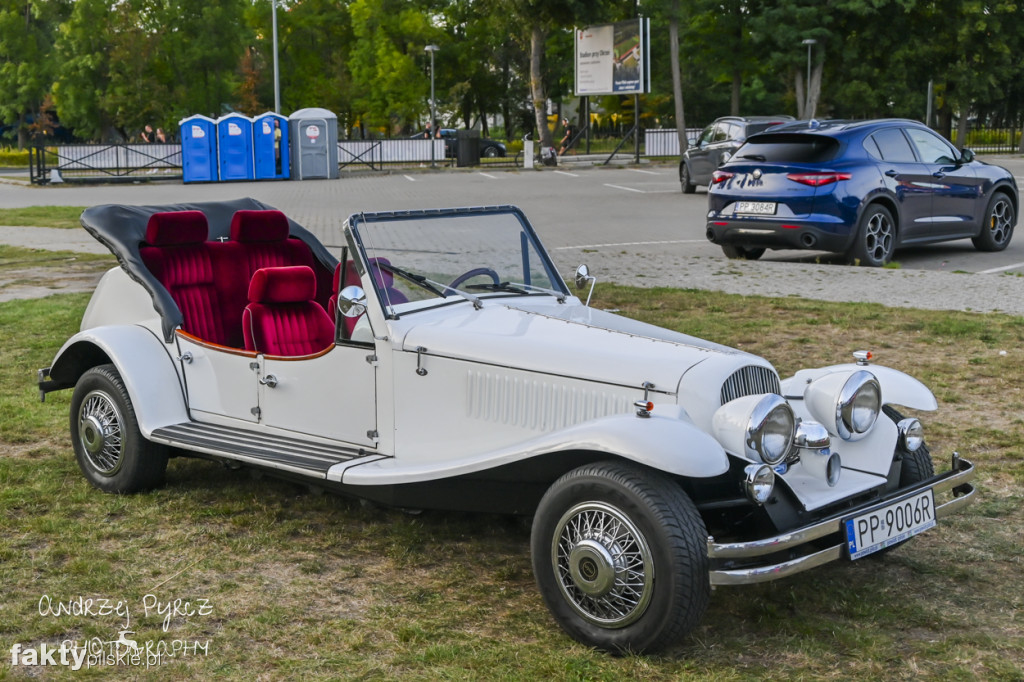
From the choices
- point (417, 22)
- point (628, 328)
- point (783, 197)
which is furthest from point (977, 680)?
point (417, 22)

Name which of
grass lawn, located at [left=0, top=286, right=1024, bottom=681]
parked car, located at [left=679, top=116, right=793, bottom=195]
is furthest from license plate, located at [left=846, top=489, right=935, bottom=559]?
parked car, located at [left=679, top=116, right=793, bottom=195]

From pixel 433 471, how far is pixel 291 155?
3228 cm

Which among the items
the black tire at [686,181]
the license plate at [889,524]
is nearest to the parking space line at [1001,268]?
the license plate at [889,524]

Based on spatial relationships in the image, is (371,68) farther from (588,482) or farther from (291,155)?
(588,482)

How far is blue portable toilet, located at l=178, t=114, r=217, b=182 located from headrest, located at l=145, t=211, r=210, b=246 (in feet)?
93.6

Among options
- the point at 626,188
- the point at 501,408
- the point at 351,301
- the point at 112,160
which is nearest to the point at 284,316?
the point at 351,301

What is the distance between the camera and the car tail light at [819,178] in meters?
12.7

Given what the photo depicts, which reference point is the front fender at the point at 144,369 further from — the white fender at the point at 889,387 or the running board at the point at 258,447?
the white fender at the point at 889,387

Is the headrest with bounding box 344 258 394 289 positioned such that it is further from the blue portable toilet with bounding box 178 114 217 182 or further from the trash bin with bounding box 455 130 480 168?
the trash bin with bounding box 455 130 480 168

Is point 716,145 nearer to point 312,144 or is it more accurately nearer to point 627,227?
point 627,227

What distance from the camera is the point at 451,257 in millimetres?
5156

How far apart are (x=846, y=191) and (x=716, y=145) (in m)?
12.0

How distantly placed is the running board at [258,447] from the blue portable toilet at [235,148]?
29.9 meters

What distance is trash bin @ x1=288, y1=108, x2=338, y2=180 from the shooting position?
1387 inches
